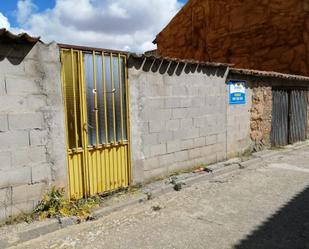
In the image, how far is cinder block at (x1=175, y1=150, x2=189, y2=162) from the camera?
21.1 ft

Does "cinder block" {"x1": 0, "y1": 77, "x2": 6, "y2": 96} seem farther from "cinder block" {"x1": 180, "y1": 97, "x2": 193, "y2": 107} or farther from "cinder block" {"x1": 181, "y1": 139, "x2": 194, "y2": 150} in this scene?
"cinder block" {"x1": 181, "y1": 139, "x2": 194, "y2": 150}

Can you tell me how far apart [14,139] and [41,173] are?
664 millimetres

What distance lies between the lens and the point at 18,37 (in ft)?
12.6

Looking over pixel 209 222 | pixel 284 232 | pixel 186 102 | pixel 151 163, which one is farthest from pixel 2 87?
pixel 284 232

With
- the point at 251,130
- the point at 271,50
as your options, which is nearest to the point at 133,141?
the point at 251,130

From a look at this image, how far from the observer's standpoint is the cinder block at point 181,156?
21.1 feet

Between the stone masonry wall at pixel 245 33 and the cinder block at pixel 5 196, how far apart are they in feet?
42.8

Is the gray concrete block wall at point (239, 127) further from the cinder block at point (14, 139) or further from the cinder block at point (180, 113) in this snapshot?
the cinder block at point (14, 139)

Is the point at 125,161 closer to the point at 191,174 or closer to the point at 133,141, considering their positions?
the point at 133,141

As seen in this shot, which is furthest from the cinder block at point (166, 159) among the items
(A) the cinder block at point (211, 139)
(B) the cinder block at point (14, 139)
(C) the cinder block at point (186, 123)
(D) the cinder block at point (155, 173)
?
(B) the cinder block at point (14, 139)

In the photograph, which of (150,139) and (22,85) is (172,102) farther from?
(22,85)

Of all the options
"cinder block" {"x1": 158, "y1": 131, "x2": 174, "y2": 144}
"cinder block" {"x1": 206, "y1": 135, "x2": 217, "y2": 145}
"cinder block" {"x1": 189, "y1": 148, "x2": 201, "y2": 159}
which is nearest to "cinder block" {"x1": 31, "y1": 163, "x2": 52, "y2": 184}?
"cinder block" {"x1": 158, "y1": 131, "x2": 174, "y2": 144}

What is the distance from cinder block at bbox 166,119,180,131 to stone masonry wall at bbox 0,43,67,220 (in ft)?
7.92

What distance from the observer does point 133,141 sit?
550cm
